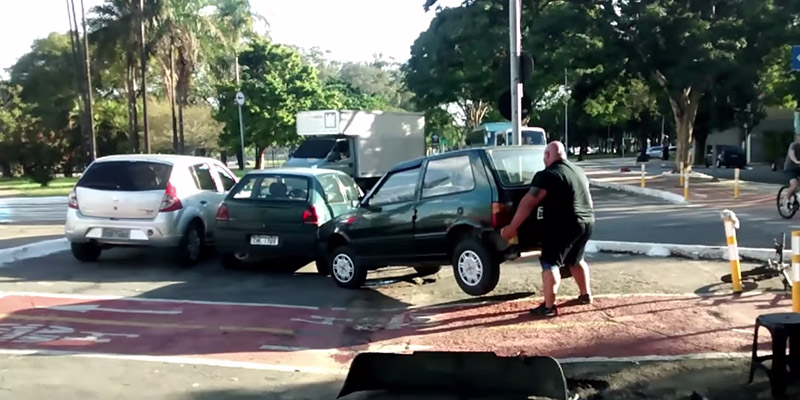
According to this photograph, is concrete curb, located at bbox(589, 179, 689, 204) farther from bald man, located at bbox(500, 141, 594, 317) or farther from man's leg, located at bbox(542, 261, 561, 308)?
man's leg, located at bbox(542, 261, 561, 308)

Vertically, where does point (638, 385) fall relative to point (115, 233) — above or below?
below

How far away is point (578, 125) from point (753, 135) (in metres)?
29.4

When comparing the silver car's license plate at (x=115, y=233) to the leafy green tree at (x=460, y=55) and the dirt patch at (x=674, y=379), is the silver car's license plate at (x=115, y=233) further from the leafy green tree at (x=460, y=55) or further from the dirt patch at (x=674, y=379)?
the leafy green tree at (x=460, y=55)

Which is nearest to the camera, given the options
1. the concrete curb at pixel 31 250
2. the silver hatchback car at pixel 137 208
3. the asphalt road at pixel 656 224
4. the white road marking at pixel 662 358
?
the white road marking at pixel 662 358

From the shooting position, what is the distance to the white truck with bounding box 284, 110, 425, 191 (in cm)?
2611

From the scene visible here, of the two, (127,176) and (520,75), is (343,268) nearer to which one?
(127,176)

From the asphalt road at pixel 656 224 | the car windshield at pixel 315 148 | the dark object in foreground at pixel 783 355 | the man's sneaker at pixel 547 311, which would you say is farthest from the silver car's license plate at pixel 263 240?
the car windshield at pixel 315 148

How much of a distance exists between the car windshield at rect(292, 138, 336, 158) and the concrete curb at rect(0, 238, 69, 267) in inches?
480

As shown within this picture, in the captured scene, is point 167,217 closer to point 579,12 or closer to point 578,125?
point 579,12

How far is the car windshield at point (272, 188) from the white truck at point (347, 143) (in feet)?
44.0

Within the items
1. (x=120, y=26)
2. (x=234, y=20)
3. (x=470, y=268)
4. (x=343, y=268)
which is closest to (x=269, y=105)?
(x=234, y=20)

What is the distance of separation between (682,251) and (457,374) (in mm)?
6867

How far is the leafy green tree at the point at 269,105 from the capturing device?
53.8 m

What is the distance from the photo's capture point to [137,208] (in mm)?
11750
